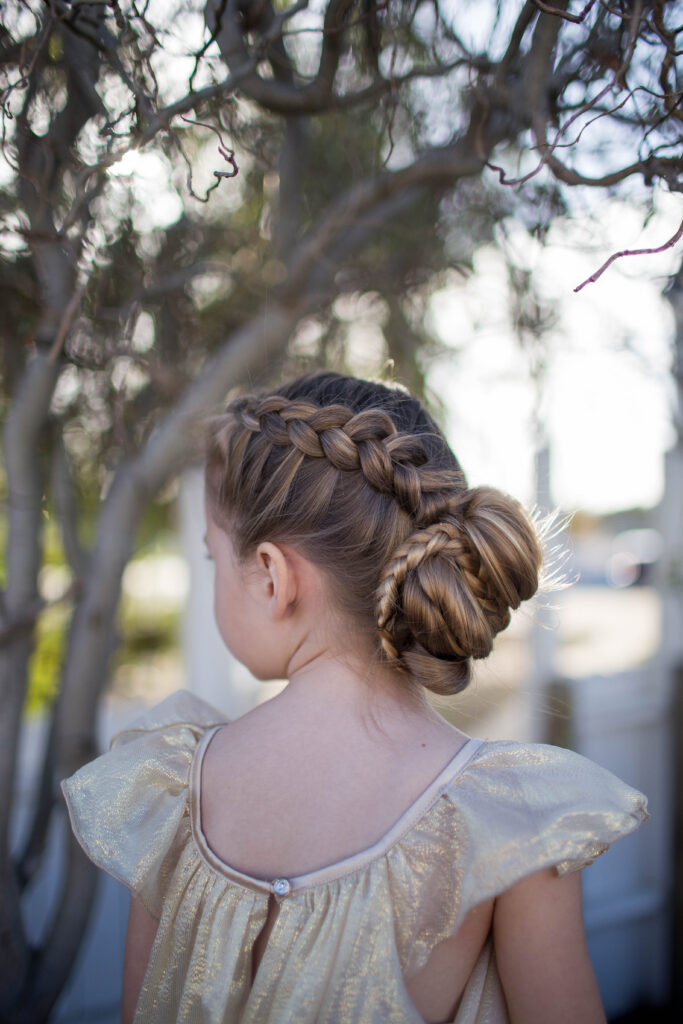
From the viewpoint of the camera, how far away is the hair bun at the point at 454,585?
100 centimetres

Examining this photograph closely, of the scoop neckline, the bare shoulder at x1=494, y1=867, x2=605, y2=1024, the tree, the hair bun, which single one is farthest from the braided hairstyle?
the tree

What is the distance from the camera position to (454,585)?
101 centimetres

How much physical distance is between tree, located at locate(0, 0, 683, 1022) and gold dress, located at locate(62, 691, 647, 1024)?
2.11 ft

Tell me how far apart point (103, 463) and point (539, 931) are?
1.56 meters

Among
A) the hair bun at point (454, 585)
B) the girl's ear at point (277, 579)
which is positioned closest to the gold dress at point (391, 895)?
the hair bun at point (454, 585)

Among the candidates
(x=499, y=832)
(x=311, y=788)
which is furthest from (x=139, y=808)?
(x=499, y=832)

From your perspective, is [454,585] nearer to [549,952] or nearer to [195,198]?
[549,952]

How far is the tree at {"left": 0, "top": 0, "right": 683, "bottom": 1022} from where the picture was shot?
43.4 inches

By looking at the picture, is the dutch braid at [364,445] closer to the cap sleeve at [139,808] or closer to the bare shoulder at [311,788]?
the bare shoulder at [311,788]

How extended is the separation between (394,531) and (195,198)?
0.58 meters

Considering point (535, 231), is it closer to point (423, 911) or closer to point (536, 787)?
Answer: point (536, 787)

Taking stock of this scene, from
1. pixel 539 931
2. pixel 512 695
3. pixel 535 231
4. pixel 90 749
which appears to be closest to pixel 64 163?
pixel 535 231

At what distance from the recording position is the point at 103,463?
2068 millimetres

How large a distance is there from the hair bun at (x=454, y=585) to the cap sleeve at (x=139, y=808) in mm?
365
